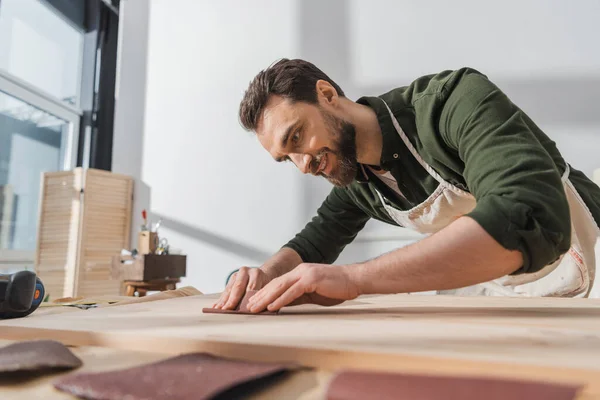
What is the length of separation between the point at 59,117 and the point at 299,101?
289 cm

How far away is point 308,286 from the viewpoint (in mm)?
775

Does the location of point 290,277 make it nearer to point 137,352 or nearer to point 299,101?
point 137,352

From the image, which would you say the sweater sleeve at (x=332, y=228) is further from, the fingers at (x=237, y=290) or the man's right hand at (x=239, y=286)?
the fingers at (x=237, y=290)

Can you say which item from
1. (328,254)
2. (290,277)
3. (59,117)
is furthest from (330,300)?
(59,117)

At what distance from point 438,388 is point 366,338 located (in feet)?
0.74

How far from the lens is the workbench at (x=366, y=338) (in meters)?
0.38

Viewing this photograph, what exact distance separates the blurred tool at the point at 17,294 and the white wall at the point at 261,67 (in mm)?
2109

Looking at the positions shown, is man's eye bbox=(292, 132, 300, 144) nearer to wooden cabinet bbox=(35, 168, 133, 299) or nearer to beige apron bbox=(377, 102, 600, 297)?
beige apron bbox=(377, 102, 600, 297)

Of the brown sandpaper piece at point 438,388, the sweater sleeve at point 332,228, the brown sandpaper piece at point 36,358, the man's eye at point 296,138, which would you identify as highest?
the man's eye at point 296,138

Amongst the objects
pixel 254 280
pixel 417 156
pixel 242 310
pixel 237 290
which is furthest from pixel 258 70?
pixel 242 310

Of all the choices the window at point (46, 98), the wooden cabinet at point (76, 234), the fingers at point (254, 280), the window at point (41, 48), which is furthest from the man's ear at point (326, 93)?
the window at point (41, 48)

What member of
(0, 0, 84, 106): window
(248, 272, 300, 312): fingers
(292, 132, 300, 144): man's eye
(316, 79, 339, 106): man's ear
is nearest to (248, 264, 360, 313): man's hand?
(248, 272, 300, 312): fingers

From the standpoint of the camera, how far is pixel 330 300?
0.85 m

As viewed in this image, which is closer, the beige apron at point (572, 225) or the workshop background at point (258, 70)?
the beige apron at point (572, 225)
